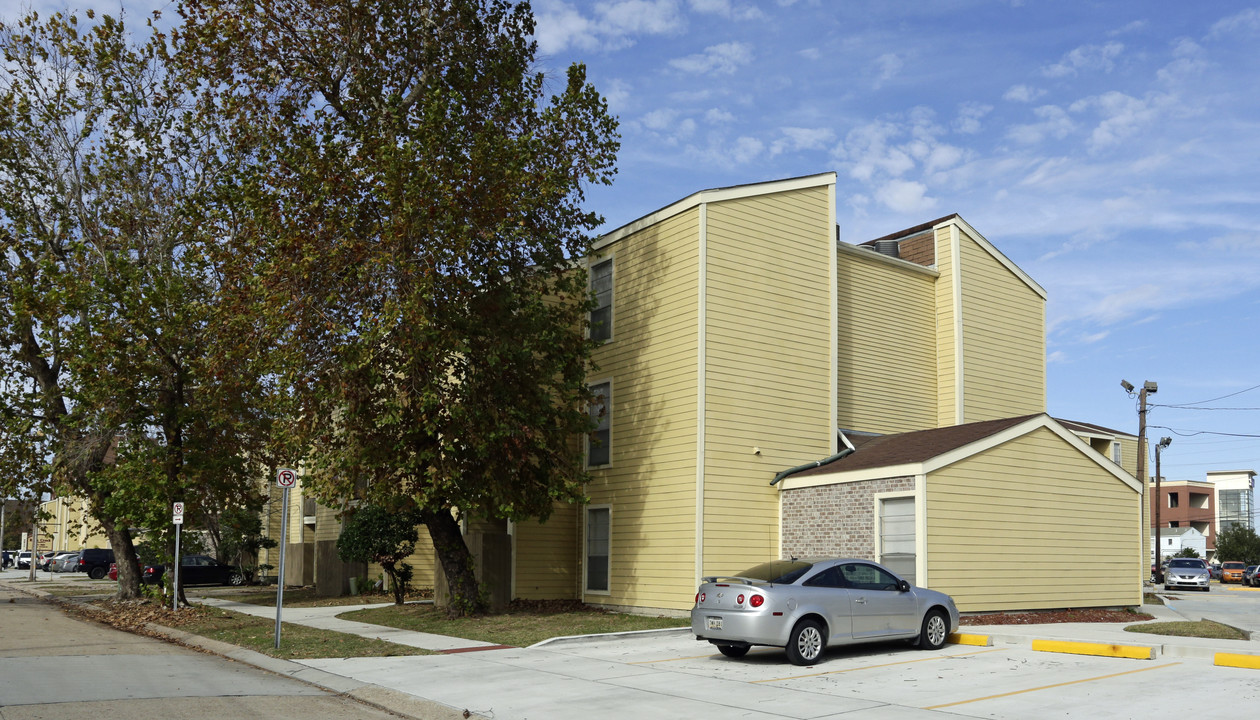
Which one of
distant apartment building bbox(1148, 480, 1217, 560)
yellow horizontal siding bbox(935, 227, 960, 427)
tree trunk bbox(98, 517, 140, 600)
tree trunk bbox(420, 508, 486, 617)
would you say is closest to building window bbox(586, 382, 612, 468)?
tree trunk bbox(420, 508, 486, 617)

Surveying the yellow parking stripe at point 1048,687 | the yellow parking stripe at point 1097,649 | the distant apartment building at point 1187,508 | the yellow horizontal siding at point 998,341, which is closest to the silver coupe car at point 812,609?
the yellow parking stripe at point 1097,649

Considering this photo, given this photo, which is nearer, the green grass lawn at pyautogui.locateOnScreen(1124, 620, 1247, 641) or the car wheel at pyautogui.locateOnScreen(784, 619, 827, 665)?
the car wheel at pyautogui.locateOnScreen(784, 619, 827, 665)

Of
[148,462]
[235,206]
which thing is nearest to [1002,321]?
[235,206]

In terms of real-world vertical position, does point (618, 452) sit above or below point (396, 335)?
below

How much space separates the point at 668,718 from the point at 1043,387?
2107cm

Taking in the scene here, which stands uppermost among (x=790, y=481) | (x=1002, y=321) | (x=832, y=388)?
(x=1002, y=321)

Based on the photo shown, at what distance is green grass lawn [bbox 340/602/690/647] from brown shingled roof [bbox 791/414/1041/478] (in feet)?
15.2

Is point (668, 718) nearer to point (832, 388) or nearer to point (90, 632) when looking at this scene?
point (832, 388)

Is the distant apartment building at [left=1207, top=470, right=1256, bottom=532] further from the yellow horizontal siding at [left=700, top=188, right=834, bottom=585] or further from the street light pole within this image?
the yellow horizontal siding at [left=700, top=188, right=834, bottom=585]

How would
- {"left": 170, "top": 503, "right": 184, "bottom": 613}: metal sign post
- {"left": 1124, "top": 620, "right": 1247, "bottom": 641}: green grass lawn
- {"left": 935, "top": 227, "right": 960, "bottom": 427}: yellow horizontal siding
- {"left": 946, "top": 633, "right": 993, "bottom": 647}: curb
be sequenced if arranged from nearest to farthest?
{"left": 946, "top": 633, "right": 993, "bottom": 647}: curb
{"left": 1124, "top": 620, "right": 1247, "bottom": 641}: green grass lawn
{"left": 170, "top": 503, "right": 184, "bottom": 613}: metal sign post
{"left": 935, "top": 227, "right": 960, "bottom": 427}: yellow horizontal siding

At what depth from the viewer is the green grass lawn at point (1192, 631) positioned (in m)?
16.0

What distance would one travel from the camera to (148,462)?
2372 cm

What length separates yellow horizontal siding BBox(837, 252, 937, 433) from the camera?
2408 cm

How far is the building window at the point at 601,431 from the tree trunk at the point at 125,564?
543 inches
